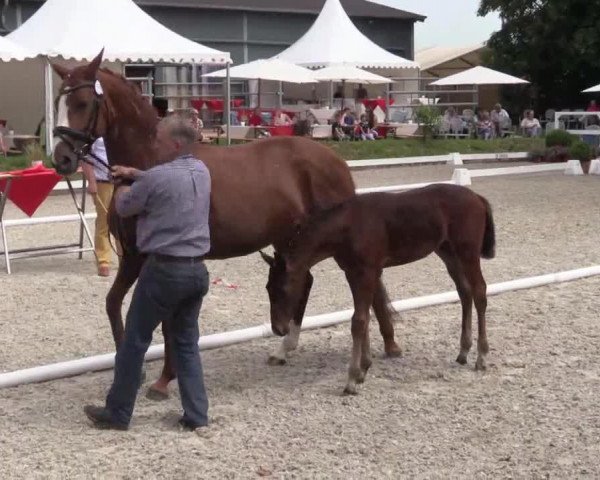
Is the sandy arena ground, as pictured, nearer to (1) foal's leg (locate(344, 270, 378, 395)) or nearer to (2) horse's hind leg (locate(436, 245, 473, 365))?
(2) horse's hind leg (locate(436, 245, 473, 365))

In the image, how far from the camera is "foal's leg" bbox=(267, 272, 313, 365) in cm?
700

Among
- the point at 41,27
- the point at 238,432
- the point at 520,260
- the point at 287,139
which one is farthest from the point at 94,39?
the point at 238,432

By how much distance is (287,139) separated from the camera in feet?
22.7

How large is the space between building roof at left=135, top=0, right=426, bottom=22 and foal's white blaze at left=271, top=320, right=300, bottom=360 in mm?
30447

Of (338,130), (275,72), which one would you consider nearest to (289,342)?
(338,130)

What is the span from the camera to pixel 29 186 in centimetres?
1088

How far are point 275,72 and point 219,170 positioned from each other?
23.2 metres

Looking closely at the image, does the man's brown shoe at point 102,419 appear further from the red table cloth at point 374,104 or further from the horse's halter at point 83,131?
the red table cloth at point 374,104

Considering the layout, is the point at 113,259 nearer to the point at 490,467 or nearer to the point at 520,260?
the point at 520,260

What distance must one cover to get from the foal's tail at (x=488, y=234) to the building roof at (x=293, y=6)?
100ft

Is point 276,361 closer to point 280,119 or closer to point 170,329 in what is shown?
point 170,329

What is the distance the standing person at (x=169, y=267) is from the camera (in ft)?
17.5

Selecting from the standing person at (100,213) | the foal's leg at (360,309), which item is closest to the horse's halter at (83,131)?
the foal's leg at (360,309)

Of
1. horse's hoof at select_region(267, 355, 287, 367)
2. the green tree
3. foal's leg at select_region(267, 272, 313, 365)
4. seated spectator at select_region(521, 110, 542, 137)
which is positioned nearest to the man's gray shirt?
foal's leg at select_region(267, 272, 313, 365)
